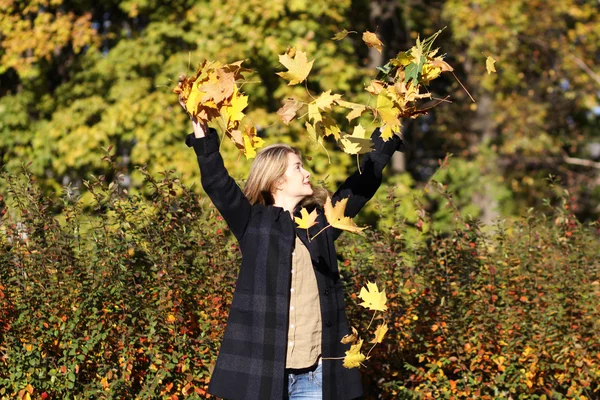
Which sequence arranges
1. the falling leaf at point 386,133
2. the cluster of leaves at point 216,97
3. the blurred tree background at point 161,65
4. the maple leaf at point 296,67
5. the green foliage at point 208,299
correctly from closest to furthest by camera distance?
the cluster of leaves at point 216,97, the maple leaf at point 296,67, the falling leaf at point 386,133, the green foliage at point 208,299, the blurred tree background at point 161,65

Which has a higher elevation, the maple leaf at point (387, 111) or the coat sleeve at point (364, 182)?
the maple leaf at point (387, 111)

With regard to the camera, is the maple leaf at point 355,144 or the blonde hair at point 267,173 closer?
the maple leaf at point 355,144

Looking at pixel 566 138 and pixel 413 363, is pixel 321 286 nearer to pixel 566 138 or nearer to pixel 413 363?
pixel 413 363

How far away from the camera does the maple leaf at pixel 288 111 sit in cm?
302

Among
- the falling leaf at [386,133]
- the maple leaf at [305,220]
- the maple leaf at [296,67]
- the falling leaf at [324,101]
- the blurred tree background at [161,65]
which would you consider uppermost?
the blurred tree background at [161,65]

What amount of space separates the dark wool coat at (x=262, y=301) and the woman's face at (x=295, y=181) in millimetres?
88

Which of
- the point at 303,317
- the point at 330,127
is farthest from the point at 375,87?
the point at 303,317

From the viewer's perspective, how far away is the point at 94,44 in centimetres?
1097

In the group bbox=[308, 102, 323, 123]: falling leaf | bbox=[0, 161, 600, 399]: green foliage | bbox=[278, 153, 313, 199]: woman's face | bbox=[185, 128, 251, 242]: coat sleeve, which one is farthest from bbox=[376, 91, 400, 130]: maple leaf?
bbox=[0, 161, 600, 399]: green foliage

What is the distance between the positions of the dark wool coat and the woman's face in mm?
88

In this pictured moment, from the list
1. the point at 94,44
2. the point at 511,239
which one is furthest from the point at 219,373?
the point at 94,44

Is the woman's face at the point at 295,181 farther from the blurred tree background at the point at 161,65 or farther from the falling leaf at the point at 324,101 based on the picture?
the blurred tree background at the point at 161,65

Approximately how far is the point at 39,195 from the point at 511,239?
2717 mm

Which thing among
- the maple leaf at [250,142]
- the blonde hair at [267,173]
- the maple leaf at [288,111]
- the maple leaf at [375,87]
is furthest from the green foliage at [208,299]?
the maple leaf at [375,87]
